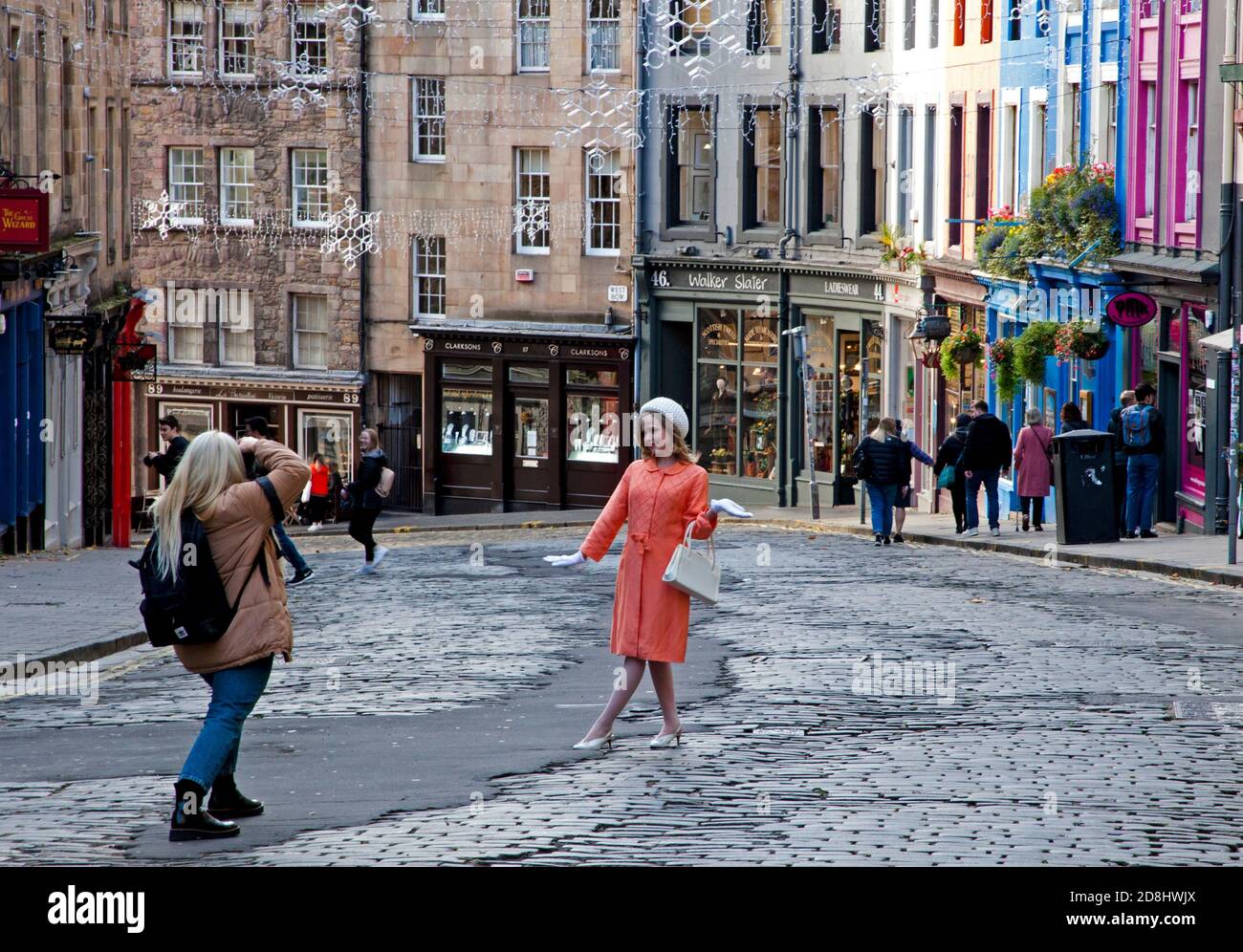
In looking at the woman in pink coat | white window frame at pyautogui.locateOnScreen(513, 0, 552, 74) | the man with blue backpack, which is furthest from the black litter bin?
white window frame at pyautogui.locateOnScreen(513, 0, 552, 74)

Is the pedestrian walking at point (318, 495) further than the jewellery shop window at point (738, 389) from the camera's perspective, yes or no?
Yes

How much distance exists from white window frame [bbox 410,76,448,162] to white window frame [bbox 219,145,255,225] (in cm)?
397

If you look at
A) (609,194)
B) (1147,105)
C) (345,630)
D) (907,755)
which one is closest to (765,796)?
(907,755)

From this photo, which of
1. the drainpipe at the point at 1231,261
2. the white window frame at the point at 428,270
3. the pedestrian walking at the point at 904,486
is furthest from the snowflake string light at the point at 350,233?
the drainpipe at the point at 1231,261

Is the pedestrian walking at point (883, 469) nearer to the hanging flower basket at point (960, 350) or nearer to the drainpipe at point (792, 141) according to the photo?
the hanging flower basket at point (960, 350)

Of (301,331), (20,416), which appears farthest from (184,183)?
(20,416)

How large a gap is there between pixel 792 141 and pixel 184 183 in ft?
45.6

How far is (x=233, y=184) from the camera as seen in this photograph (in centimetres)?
4619

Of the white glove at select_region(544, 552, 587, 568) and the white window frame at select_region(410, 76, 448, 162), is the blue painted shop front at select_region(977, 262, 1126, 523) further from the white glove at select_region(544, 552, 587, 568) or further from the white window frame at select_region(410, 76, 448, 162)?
the white glove at select_region(544, 552, 587, 568)

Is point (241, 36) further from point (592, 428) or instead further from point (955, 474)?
point (955, 474)

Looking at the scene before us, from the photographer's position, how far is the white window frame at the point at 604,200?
42.9 meters

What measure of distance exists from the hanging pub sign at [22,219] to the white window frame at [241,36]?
22033mm
